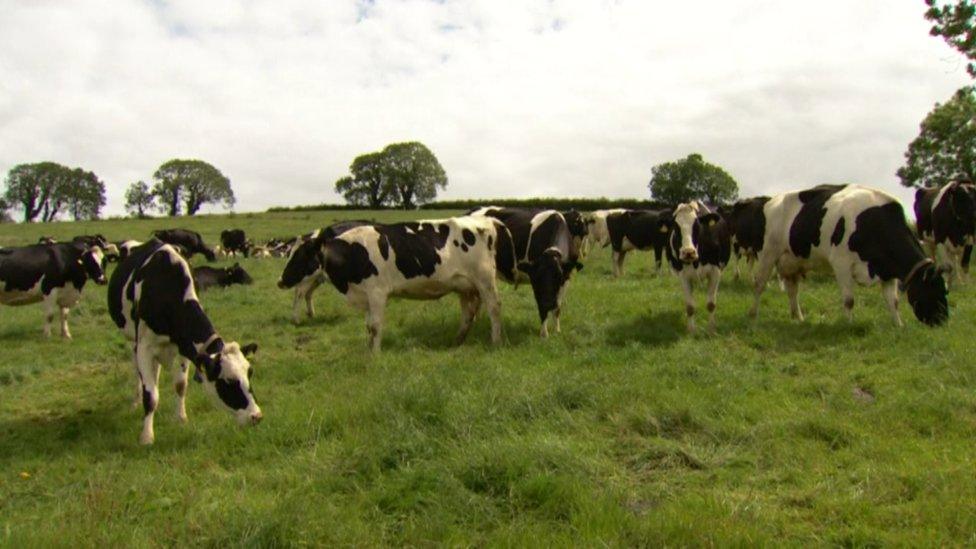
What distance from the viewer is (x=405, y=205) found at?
91.4m

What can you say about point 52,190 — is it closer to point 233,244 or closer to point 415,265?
point 233,244

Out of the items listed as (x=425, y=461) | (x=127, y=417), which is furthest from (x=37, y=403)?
(x=425, y=461)

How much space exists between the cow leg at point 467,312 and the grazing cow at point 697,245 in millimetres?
3595

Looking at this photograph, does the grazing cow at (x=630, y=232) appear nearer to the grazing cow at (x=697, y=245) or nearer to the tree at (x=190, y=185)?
the grazing cow at (x=697, y=245)

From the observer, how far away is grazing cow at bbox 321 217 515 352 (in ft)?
39.8

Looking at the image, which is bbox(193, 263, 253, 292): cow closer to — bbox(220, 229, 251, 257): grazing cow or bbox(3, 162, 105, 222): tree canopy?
bbox(220, 229, 251, 257): grazing cow

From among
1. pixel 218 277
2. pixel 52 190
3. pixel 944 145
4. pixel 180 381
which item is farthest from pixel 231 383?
pixel 52 190

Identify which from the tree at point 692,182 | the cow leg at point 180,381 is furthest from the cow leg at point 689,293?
the tree at point 692,182

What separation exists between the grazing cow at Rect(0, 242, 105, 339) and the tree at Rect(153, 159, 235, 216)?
8621 cm

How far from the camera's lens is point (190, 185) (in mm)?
97750

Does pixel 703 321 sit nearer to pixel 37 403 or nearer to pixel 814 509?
pixel 814 509

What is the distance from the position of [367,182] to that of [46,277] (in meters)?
82.3

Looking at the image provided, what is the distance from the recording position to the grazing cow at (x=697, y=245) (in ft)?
40.7

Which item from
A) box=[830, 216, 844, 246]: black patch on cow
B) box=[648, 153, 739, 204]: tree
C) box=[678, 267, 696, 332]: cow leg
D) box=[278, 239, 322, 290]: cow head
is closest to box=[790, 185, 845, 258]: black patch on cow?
box=[830, 216, 844, 246]: black patch on cow
